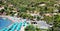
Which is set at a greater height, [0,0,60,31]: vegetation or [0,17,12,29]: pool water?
[0,0,60,31]: vegetation

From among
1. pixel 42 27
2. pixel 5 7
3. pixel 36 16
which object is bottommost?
pixel 42 27

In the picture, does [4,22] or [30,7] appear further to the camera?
[30,7]

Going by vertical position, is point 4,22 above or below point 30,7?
below

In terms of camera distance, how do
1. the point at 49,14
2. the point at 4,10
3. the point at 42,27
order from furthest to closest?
the point at 4,10 < the point at 49,14 < the point at 42,27

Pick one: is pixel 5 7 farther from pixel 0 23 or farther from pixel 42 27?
pixel 42 27

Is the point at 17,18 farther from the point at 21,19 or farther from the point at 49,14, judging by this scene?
the point at 49,14

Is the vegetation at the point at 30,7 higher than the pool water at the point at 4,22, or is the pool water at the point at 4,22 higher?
the vegetation at the point at 30,7

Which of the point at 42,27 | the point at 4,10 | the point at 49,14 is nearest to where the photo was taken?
the point at 42,27

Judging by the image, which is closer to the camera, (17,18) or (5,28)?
(5,28)

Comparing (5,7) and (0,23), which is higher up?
(5,7)

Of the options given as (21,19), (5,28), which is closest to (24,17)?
(21,19)
